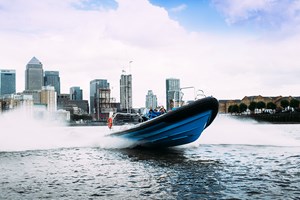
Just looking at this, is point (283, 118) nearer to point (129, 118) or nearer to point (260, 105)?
point (260, 105)

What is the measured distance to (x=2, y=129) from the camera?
30.9m

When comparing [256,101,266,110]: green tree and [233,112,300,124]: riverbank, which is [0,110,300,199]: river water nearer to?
[233,112,300,124]: riverbank

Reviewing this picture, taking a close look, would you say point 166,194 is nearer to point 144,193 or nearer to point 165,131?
point 144,193

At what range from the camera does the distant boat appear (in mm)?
17297

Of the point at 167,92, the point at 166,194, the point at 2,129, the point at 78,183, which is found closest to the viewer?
the point at 166,194

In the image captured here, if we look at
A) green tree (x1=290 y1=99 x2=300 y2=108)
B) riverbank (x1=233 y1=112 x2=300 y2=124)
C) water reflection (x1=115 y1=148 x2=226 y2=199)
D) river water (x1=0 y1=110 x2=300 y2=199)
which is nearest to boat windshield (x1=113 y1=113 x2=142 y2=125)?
river water (x1=0 y1=110 x2=300 y2=199)

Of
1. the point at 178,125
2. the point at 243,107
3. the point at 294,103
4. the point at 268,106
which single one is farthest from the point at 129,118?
the point at 243,107

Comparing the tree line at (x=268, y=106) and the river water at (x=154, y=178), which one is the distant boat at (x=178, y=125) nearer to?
the river water at (x=154, y=178)

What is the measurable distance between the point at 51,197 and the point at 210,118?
10908 millimetres

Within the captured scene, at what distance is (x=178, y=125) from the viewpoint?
58.8 feet

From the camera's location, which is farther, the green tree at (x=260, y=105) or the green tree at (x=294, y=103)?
the green tree at (x=260, y=105)

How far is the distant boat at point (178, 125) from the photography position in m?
17.3

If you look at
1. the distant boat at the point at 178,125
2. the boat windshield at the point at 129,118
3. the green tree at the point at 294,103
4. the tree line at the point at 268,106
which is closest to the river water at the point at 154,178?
the distant boat at the point at 178,125

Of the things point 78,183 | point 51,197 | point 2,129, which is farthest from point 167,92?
point 2,129
